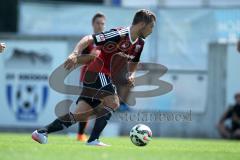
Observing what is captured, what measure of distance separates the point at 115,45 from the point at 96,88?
84cm

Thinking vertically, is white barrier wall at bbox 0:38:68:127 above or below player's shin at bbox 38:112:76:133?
below

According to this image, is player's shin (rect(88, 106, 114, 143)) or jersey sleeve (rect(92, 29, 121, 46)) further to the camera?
player's shin (rect(88, 106, 114, 143))

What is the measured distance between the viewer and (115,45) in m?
11.5

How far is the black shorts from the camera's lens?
11680 millimetres

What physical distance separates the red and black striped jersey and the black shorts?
14 centimetres

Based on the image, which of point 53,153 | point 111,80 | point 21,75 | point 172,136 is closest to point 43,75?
point 21,75

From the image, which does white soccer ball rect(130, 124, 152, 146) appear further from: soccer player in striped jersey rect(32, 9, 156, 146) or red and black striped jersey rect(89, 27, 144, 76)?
red and black striped jersey rect(89, 27, 144, 76)

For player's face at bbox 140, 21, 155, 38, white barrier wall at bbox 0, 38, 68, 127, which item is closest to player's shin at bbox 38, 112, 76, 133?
player's face at bbox 140, 21, 155, 38

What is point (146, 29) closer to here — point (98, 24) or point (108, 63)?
point (108, 63)

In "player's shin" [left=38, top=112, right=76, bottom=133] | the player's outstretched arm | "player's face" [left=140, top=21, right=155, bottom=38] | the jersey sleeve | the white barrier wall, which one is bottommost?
the white barrier wall

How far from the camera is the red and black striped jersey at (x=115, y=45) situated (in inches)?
441

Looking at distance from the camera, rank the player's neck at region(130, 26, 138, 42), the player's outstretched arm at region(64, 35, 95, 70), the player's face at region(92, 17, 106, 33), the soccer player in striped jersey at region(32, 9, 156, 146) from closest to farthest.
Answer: the player's outstretched arm at region(64, 35, 95, 70) → the soccer player in striped jersey at region(32, 9, 156, 146) → the player's neck at region(130, 26, 138, 42) → the player's face at region(92, 17, 106, 33)

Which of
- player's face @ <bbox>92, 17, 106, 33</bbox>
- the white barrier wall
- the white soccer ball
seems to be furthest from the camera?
the white barrier wall

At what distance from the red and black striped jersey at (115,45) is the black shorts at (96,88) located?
0.14 metres
